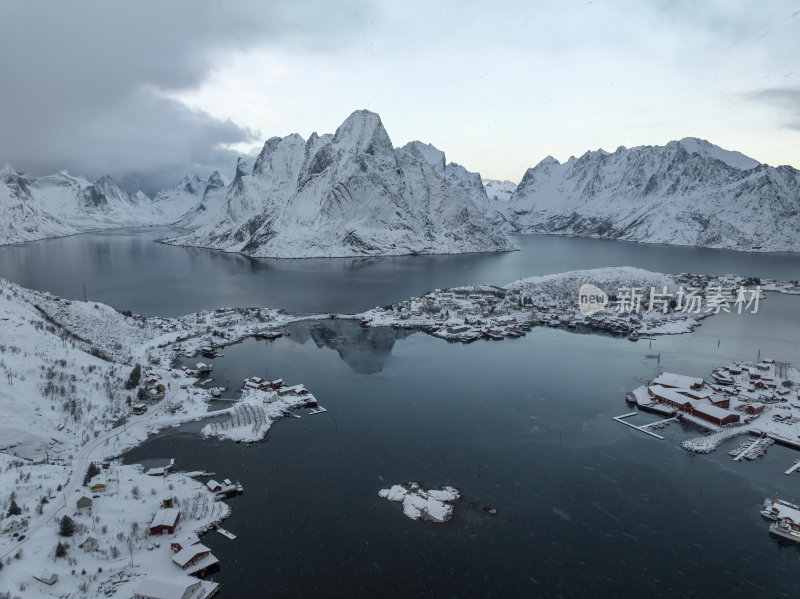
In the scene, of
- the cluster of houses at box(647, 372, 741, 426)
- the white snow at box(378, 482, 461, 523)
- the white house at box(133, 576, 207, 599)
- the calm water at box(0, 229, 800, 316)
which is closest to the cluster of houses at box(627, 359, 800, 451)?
the cluster of houses at box(647, 372, 741, 426)

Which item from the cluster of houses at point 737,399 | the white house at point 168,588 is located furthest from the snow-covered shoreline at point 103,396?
the cluster of houses at point 737,399

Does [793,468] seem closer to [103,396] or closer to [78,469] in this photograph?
[78,469]

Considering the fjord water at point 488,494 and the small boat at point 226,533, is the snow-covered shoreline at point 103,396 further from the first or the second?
the fjord water at point 488,494

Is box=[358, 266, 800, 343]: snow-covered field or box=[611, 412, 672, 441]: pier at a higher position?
box=[358, 266, 800, 343]: snow-covered field

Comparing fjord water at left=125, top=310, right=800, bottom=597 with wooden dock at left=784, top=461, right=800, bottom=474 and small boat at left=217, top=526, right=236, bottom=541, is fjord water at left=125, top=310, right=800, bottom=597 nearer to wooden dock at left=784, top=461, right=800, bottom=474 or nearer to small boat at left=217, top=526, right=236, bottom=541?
small boat at left=217, top=526, right=236, bottom=541

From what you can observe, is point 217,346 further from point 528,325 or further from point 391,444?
point 528,325

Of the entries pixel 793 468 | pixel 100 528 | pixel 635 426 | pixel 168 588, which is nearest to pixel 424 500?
pixel 168 588
